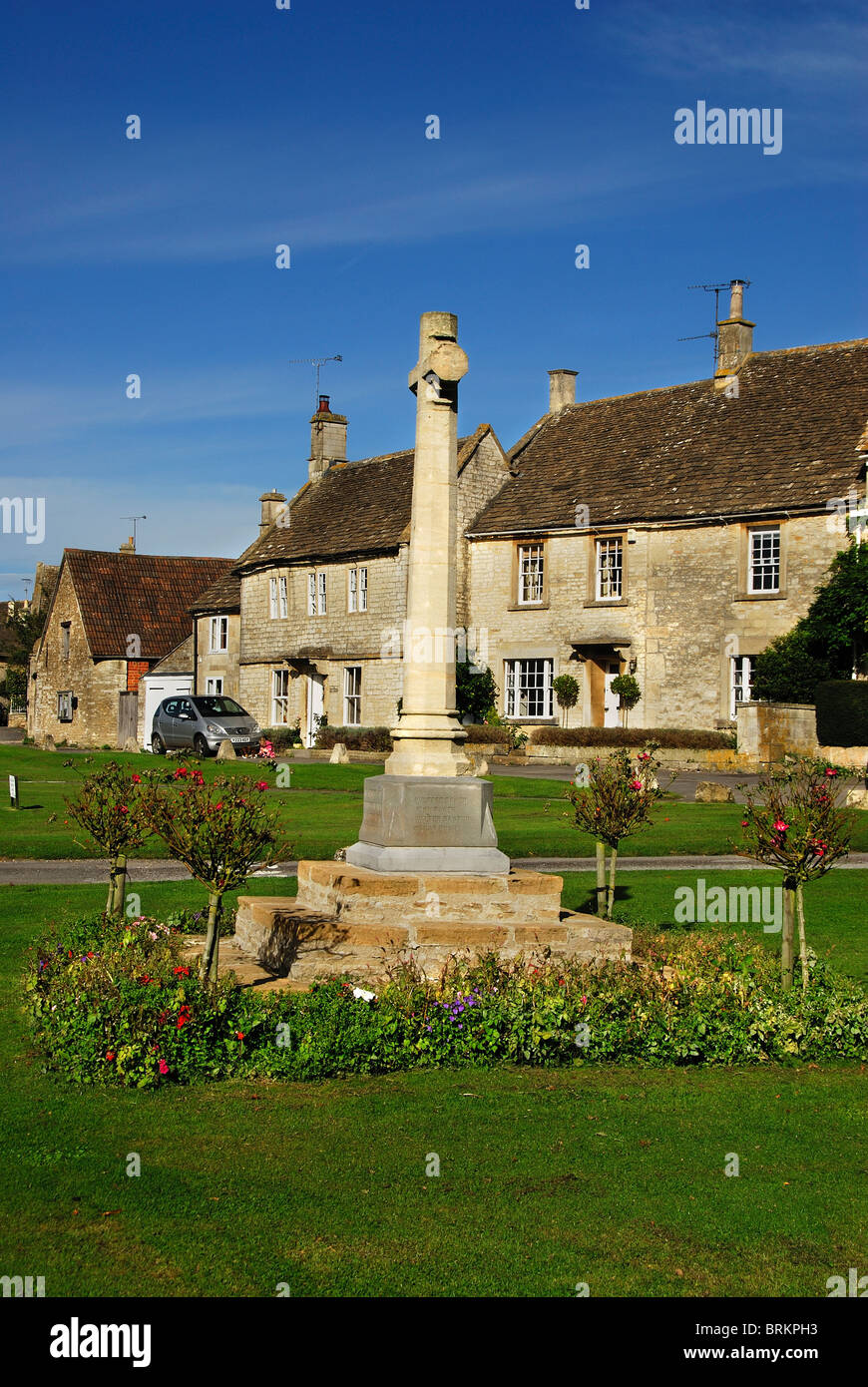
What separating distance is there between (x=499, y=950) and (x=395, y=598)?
28939 mm

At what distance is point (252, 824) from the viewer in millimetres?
8344

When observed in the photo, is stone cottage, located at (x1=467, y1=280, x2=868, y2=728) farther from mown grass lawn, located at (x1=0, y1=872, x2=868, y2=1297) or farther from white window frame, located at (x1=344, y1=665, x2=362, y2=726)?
mown grass lawn, located at (x1=0, y1=872, x2=868, y2=1297)

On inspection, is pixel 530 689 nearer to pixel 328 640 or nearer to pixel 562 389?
pixel 328 640

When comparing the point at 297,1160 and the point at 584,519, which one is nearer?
the point at 297,1160

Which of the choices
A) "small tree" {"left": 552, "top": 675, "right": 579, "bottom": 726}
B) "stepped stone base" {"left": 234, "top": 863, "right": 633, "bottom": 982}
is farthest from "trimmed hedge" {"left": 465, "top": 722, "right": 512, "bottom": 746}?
"stepped stone base" {"left": 234, "top": 863, "right": 633, "bottom": 982}

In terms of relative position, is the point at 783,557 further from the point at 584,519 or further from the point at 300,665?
the point at 300,665

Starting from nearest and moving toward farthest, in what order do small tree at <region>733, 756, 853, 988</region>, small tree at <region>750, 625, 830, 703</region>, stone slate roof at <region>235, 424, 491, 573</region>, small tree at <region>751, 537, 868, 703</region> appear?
→ small tree at <region>733, 756, 853, 988</region> < small tree at <region>751, 537, 868, 703</region> < small tree at <region>750, 625, 830, 703</region> < stone slate roof at <region>235, 424, 491, 573</region>

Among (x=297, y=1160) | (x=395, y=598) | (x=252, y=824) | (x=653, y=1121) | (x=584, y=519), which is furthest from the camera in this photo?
(x=395, y=598)

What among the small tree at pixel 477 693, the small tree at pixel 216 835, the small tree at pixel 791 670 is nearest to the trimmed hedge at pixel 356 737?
the small tree at pixel 477 693

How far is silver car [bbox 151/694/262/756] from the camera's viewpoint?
111 feet

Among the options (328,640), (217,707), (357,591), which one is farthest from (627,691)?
(217,707)

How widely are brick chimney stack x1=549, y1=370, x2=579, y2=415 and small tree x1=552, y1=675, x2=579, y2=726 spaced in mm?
10982

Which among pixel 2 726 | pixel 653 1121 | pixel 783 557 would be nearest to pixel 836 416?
pixel 783 557
